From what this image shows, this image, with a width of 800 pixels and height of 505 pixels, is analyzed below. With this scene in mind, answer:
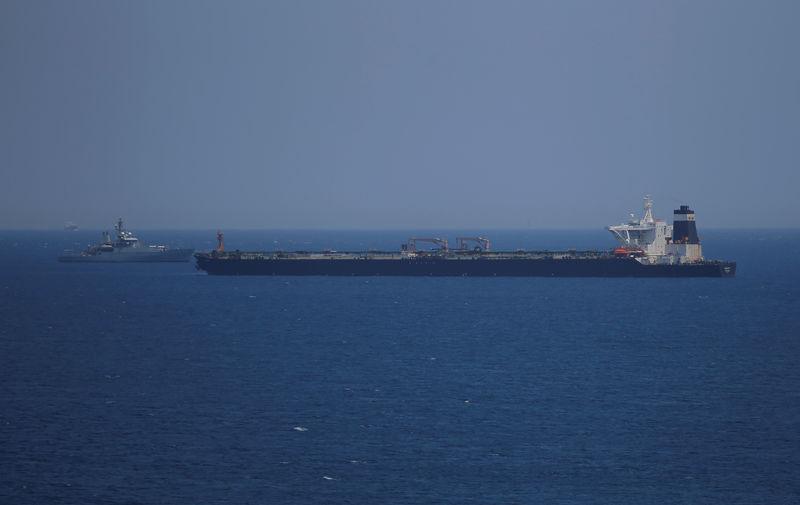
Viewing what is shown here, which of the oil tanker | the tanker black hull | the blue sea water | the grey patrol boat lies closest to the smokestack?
the oil tanker

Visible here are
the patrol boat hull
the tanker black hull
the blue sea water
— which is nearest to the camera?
the blue sea water

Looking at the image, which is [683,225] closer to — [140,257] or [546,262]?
[546,262]

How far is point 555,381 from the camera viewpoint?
55.2 meters

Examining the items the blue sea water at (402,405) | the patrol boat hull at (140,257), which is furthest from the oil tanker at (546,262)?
the patrol boat hull at (140,257)

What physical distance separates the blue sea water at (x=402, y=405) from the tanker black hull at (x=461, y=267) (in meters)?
37.9

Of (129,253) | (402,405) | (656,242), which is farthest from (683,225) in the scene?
(129,253)

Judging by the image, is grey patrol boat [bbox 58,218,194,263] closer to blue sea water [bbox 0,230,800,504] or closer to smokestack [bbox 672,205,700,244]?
blue sea water [bbox 0,230,800,504]

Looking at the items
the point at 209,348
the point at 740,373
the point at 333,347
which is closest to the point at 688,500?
the point at 740,373

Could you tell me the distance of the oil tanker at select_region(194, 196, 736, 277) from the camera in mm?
133875

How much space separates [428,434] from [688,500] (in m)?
12.6

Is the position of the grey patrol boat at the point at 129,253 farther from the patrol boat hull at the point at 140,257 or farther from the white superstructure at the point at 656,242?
the white superstructure at the point at 656,242

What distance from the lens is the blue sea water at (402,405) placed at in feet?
119

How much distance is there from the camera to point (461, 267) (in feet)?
463

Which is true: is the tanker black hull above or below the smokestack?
below
